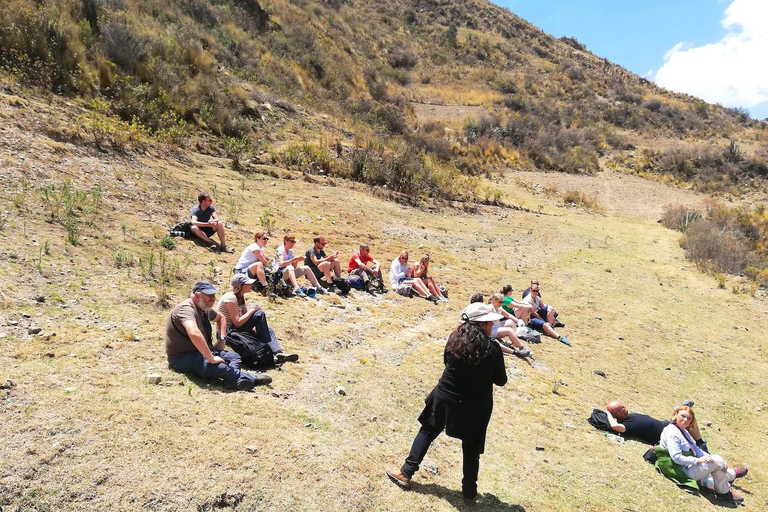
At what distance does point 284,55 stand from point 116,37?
10.8 metres

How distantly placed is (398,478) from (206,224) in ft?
20.6

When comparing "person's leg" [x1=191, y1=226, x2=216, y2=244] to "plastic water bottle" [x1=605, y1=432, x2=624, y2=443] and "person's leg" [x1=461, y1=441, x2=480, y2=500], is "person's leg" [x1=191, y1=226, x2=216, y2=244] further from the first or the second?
"plastic water bottle" [x1=605, y1=432, x2=624, y2=443]

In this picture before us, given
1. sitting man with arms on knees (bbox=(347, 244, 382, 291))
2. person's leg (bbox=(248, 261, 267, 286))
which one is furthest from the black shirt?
person's leg (bbox=(248, 261, 267, 286))

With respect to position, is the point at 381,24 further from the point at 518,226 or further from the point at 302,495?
the point at 302,495

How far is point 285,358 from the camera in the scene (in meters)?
5.61

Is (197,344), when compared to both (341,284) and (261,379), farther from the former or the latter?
(341,284)

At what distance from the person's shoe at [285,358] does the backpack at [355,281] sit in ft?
10.6

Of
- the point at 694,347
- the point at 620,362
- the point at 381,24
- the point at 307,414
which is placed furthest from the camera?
the point at 381,24

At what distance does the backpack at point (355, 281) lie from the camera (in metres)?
8.84

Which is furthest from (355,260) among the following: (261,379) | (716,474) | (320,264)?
(716,474)

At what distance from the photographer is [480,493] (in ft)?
13.6

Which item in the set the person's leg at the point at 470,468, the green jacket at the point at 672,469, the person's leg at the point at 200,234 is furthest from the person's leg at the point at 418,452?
the person's leg at the point at 200,234

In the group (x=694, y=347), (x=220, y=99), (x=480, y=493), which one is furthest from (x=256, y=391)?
(x=220, y=99)

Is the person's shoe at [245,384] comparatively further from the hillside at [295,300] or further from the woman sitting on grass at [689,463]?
the woman sitting on grass at [689,463]
